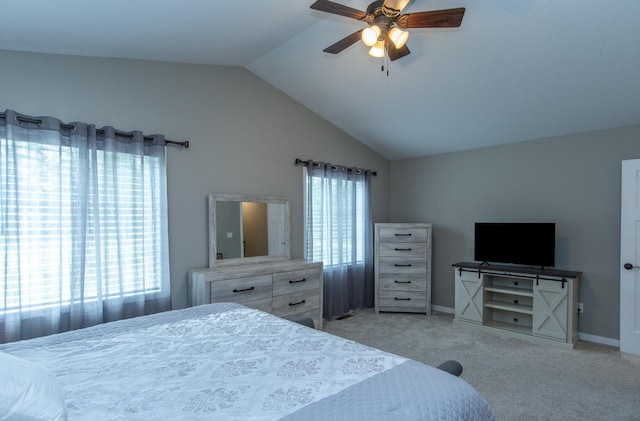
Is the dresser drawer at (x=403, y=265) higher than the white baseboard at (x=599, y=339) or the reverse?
higher

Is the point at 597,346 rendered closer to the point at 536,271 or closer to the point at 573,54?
the point at 536,271

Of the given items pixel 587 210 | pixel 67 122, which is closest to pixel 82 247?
pixel 67 122

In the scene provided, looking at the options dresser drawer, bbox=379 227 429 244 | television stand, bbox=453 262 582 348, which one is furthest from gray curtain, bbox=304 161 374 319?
television stand, bbox=453 262 582 348

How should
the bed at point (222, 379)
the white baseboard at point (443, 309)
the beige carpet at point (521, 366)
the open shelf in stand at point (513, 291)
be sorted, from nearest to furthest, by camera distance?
the bed at point (222, 379)
the beige carpet at point (521, 366)
the open shelf in stand at point (513, 291)
the white baseboard at point (443, 309)

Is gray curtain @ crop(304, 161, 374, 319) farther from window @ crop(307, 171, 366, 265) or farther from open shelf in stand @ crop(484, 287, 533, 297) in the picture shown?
open shelf in stand @ crop(484, 287, 533, 297)

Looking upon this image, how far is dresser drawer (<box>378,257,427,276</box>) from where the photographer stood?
458 centimetres

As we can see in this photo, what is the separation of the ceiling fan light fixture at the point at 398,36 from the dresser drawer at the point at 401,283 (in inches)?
123

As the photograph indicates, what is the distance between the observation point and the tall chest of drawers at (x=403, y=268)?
457 cm

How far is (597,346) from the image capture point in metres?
3.49

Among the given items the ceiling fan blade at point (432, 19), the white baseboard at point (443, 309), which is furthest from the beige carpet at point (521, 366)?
the ceiling fan blade at point (432, 19)

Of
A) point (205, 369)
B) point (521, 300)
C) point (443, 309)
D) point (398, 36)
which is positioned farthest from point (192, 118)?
point (521, 300)

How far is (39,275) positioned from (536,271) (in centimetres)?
445

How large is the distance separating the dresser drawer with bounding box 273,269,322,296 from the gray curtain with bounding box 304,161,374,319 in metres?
0.49

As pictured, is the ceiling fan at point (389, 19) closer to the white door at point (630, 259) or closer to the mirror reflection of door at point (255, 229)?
the mirror reflection of door at point (255, 229)
